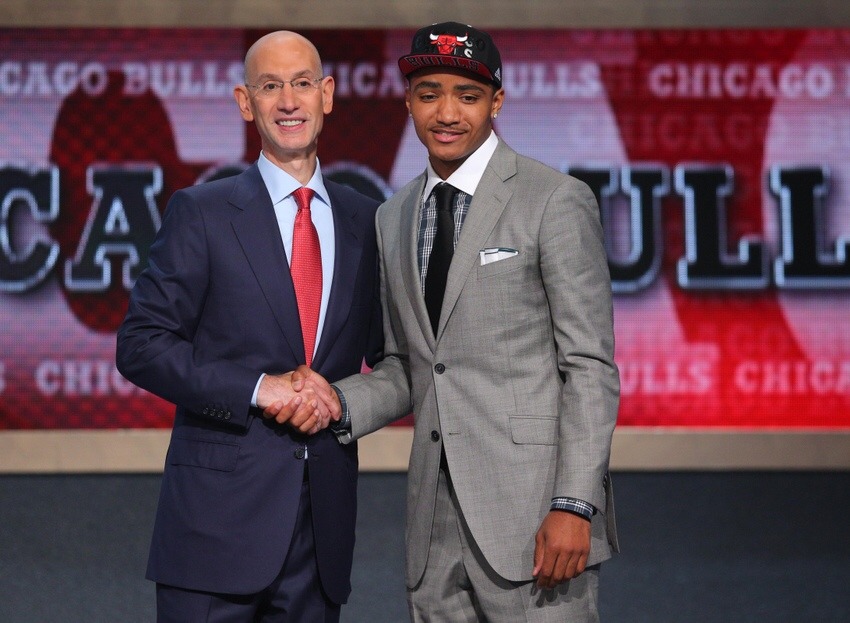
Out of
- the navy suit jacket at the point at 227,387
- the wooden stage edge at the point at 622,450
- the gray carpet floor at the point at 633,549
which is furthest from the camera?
the wooden stage edge at the point at 622,450

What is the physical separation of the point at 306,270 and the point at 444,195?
34 cm

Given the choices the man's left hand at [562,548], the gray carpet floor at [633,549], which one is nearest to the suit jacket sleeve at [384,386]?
the man's left hand at [562,548]

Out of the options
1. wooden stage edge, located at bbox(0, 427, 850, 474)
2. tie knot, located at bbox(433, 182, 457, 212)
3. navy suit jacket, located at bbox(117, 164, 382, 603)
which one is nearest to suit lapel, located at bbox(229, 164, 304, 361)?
navy suit jacket, located at bbox(117, 164, 382, 603)

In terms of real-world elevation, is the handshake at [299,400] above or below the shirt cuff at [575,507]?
above

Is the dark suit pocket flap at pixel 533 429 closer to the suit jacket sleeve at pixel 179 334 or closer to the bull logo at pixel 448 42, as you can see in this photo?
the suit jacket sleeve at pixel 179 334

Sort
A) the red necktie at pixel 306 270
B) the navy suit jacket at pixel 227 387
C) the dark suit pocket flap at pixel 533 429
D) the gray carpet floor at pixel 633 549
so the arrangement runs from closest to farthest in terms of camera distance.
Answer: the dark suit pocket flap at pixel 533 429 → the navy suit jacket at pixel 227 387 → the red necktie at pixel 306 270 → the gray carpet floor at pixel 633 549

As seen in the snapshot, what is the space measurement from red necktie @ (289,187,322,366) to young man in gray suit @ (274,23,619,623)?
0.45 ft

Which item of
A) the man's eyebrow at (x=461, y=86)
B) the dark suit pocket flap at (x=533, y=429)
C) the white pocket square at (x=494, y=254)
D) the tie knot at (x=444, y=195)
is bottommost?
the dark suit pocket flap at (x=533, y=429)

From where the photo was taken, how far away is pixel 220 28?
480cm

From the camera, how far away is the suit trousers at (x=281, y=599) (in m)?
2.15

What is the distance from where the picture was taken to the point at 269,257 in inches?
87.0

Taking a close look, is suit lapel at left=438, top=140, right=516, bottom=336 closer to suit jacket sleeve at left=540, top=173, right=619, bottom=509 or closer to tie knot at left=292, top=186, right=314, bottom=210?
suit jacket sleeve at left=540, top=173, right=619, bottom=509

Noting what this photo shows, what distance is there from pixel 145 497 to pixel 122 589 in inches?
34.1

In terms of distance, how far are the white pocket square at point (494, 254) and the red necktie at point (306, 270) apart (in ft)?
1.28
